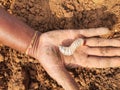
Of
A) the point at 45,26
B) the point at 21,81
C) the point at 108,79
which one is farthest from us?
the point at 45,26

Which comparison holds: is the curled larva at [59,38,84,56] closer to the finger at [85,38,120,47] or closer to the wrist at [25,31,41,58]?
the finger at [85,38,120,47]

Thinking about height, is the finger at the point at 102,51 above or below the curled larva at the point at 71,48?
below

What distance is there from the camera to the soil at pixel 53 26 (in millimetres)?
2742

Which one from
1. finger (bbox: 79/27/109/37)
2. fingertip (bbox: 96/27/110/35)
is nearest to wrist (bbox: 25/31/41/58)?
finger (bbox: 79/27/109/37)

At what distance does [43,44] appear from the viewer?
2766mm

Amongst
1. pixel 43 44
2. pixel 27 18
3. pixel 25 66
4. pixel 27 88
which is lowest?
pixel 27 88

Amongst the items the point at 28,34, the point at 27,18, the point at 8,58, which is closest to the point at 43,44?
the point at 28,34

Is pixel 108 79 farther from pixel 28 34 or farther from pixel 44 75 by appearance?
pixel 28 34

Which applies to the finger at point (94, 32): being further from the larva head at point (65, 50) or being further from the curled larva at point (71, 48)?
the larva head at point (65, 50)

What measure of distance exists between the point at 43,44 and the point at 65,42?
0.72ft

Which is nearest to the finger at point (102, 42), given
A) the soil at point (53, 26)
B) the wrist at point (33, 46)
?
A: the soil at point (53, 26)

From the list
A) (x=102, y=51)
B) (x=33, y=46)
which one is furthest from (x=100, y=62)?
(x=33, y=46)

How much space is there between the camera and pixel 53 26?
10.5 ft

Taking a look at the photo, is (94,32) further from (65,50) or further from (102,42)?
(65,50)
